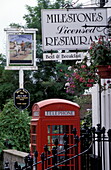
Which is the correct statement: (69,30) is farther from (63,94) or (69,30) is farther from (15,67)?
(63,94)

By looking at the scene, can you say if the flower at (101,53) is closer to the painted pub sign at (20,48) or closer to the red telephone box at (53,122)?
the red telephone box at (53,122)

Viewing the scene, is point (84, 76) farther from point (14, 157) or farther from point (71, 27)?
point (14, 157)

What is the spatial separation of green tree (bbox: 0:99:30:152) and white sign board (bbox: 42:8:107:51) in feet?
32.2

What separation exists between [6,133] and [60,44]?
1041 centimetres

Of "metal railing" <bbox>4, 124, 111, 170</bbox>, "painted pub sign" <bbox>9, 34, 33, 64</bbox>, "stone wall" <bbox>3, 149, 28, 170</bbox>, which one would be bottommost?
"stone wall" <bbox>3, 149, 28, 170</bbox>

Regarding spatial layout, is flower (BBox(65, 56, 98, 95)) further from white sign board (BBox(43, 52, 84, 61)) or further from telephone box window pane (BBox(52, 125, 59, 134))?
telephone box window pane (BBox(52, 125, 59, 134))

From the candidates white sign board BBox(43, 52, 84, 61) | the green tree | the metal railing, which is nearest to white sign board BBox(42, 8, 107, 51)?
white sign board BBox(43, 52, 84, 61)

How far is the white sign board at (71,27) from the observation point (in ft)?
34.1

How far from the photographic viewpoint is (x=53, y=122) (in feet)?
38.4

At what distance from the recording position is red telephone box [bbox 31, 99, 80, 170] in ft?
38.2

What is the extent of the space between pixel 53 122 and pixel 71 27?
229 cm

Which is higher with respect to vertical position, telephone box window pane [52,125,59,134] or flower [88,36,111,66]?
flower [88,36,111,66]

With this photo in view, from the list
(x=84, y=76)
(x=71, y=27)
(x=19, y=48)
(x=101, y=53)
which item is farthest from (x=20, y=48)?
(x=101, y=53)

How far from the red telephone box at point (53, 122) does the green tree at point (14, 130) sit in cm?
815
